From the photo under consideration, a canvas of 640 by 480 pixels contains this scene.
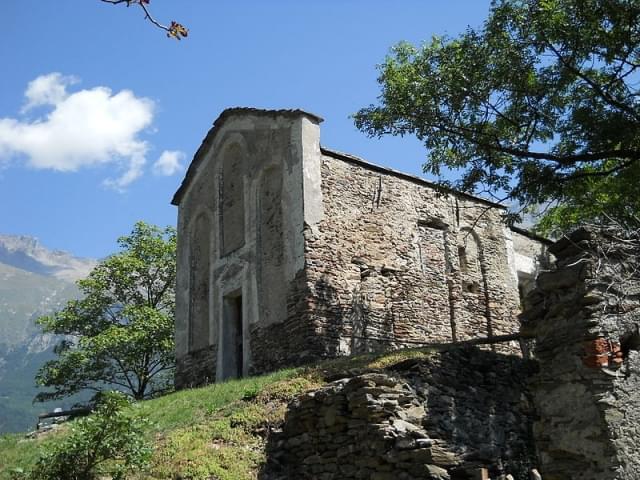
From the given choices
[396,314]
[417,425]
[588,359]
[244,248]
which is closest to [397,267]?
[396,314]

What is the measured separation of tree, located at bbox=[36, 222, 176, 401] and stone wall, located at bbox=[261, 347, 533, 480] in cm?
1624

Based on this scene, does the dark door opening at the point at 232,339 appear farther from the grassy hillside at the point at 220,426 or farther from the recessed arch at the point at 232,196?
the grassy hillside at the point at 220,426

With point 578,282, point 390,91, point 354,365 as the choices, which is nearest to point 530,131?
point 390,91

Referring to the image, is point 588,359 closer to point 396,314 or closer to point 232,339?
point 396,314

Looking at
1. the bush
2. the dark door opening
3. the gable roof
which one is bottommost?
the bush

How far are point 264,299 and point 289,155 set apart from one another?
12.6 ft

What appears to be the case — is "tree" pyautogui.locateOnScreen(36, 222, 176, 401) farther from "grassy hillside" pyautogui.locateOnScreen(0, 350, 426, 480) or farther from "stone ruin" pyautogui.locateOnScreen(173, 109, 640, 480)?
"grassy hillside" pyautogui.locateOnScreen(0, 350, 426, 480)

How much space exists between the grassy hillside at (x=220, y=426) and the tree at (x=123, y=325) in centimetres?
1110

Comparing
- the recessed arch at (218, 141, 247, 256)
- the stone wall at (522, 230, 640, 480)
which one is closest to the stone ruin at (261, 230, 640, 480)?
the stone wall at (522, 230, 640, 480)

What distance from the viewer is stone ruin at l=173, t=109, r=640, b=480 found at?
25.6ft

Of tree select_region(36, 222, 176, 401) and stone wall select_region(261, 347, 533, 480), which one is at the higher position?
tree select_region(36, 222, 176, 401)

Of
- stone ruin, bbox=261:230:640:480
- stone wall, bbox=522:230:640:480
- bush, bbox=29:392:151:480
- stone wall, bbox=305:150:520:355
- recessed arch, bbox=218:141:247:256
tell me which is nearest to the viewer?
stone wall, bbox=522:230:640:480

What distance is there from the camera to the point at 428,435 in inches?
398

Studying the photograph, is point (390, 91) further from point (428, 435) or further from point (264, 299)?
point (428, 435)
